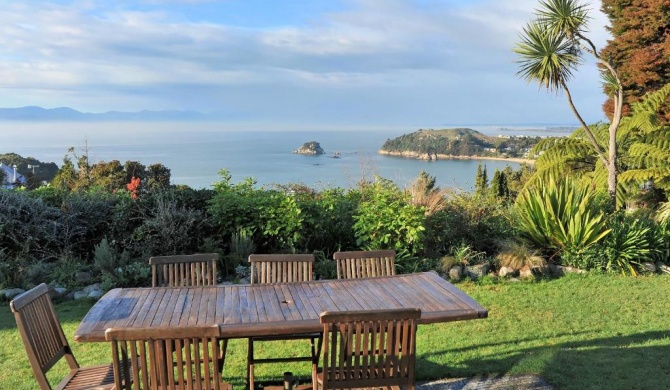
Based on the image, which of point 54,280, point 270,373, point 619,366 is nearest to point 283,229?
point 54,280

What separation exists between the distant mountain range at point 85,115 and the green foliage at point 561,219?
174 feet

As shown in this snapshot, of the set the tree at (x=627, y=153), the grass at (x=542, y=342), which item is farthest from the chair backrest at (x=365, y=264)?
the tree at (x=627, y=153)

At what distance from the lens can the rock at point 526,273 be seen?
7.82m

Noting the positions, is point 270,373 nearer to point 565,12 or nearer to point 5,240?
point 5,240

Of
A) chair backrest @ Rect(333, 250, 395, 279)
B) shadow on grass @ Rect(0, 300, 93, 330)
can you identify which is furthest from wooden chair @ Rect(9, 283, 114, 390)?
shadow on grass @ Rect(0, 300, 93, 330)

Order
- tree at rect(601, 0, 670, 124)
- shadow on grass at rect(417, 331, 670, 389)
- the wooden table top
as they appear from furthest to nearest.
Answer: tree at rect(601, 0, 670, 124) → shadow on grass at rect(417, 331, 670, 389) → the wooden table top

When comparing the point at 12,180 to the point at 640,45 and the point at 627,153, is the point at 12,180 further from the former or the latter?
the point at 640,45

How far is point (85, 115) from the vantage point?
69.4m

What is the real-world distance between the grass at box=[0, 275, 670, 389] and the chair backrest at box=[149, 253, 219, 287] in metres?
0.84

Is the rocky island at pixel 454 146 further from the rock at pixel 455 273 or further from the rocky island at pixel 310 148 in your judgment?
the rock at pixel 455 273

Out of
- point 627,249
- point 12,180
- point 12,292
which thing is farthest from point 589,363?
point 12,180

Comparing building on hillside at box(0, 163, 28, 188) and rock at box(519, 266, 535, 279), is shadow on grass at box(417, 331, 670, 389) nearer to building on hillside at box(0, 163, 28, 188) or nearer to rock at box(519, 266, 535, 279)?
rock at box(519, 266, 535, 279)

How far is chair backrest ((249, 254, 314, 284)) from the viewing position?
4684 millimetres

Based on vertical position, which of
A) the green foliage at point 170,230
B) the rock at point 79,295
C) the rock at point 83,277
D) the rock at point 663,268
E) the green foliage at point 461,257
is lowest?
the rock at point 79,295
